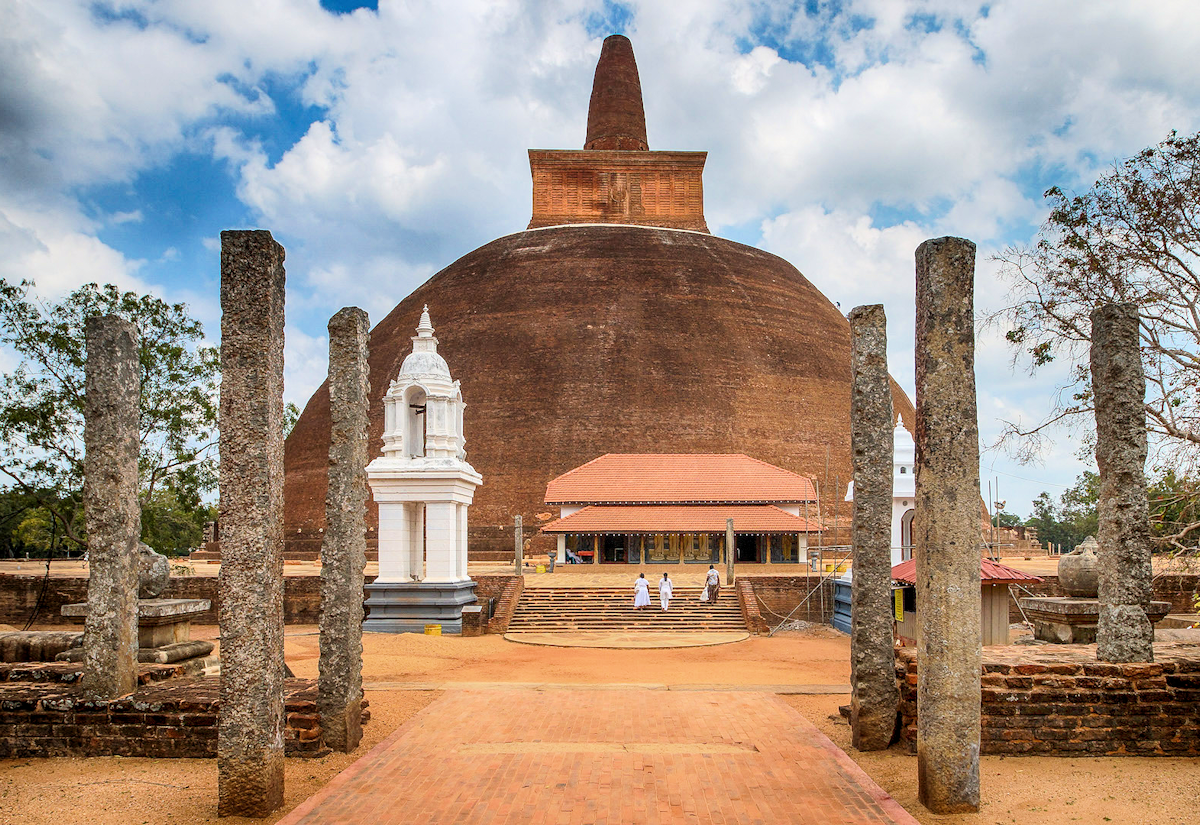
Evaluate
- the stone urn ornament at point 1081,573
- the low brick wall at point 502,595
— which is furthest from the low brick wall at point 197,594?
the stone urn ornament at point 1081,573

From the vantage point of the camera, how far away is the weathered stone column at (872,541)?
741 cm

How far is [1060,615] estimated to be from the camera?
9.78 meters

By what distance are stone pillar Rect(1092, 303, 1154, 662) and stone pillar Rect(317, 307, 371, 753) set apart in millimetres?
5940

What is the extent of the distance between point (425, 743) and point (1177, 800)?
5282mm

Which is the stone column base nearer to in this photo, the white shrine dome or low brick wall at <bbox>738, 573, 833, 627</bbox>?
the white shrine dome

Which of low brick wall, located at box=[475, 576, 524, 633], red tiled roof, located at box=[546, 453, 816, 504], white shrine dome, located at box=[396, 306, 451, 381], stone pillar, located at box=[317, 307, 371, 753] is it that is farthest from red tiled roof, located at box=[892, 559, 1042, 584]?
red tiled roof, located at box=[546, 453, 816, 504]

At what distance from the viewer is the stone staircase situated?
60.4ft

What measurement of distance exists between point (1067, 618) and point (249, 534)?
814cm

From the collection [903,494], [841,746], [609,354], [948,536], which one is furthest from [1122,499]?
[609,354]

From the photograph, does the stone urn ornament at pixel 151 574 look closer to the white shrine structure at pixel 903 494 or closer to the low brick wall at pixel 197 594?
the low brick wall at pixel 197 594

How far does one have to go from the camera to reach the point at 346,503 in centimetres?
777

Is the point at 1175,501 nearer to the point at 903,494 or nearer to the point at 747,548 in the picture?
the point at 903,494

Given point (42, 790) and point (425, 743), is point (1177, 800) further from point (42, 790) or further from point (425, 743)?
point (42, 790)

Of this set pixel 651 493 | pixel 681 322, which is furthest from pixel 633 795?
pixel 681 322
